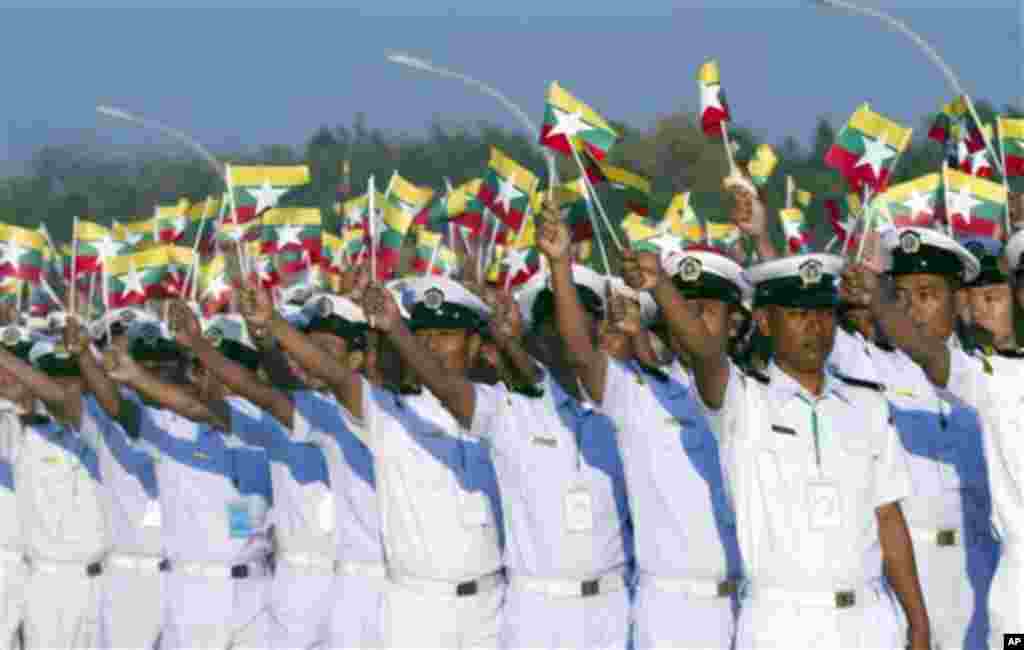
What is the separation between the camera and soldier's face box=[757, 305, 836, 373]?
8875 millimetres

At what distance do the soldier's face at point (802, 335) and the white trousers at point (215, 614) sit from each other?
4736 mm

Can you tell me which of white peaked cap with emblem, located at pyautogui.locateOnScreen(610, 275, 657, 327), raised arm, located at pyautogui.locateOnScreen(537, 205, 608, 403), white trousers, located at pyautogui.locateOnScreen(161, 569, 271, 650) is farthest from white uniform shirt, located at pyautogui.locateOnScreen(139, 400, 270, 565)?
raised arm, located at pyautogui.locateOnScreen(537, 205, 608, 403)

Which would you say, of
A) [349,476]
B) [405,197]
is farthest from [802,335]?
[405,197]

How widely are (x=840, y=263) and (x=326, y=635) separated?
435cm

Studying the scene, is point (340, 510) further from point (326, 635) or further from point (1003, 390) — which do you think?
point (1003, 390)

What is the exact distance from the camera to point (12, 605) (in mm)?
14922

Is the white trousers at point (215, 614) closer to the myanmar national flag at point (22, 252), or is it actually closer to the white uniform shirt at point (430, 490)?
the white uniform shirt at point (430, 490)

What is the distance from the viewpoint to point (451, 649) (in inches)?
423

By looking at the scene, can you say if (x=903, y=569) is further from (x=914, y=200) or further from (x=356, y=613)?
(x=356, y=613)

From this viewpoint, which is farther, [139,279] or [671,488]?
[139,279]

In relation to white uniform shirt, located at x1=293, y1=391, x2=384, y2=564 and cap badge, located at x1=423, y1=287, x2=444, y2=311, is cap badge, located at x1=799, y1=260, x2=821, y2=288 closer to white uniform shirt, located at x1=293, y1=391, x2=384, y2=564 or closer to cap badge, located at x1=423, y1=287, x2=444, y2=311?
cap badge, located at x1=423, y1=287, x2=444, y2=311

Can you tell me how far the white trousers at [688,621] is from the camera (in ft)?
32.6

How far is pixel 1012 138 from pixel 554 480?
9.29 ft

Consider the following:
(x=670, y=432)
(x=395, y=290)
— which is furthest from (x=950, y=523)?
(x=395, y=290)
